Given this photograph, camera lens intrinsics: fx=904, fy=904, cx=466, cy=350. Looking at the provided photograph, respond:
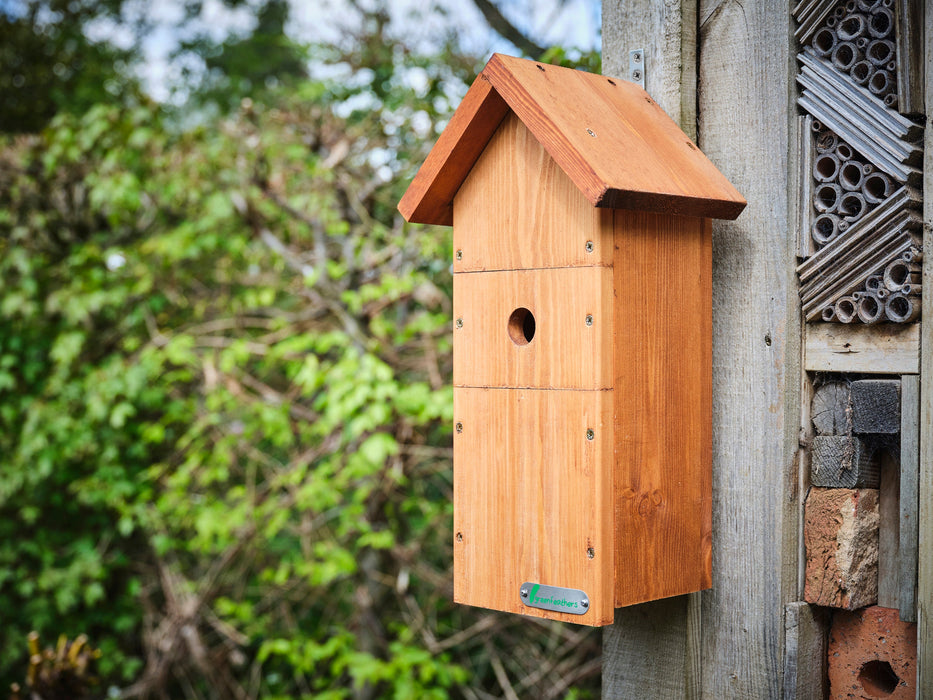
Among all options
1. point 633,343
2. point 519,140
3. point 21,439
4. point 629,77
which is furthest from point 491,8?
point 21,439

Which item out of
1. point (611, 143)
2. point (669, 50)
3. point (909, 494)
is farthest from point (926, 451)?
point (669, 50)

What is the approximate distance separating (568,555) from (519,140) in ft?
2.24

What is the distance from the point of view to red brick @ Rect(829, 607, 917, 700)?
1438 mm

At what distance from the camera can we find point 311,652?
345 cm

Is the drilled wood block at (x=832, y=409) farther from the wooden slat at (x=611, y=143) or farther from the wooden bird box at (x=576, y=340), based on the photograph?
the wooden slat at (x=611, y=143)

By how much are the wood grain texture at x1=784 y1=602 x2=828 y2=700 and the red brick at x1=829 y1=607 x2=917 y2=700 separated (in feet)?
0.10

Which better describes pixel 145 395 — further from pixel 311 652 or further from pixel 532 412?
pixel 532 412

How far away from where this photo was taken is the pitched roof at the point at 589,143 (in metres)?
1.35

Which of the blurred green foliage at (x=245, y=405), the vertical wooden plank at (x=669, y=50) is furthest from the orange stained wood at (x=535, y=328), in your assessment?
the blurred green foliage at (x=245, y=405)

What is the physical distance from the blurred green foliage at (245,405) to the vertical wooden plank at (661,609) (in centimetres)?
158

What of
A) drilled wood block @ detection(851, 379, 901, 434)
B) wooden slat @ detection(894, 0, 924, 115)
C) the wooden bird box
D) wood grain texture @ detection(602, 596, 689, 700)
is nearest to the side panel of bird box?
the wooden bird box

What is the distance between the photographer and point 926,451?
4.40 ft

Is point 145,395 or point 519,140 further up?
point 519,140

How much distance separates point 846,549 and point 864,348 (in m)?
0.33
